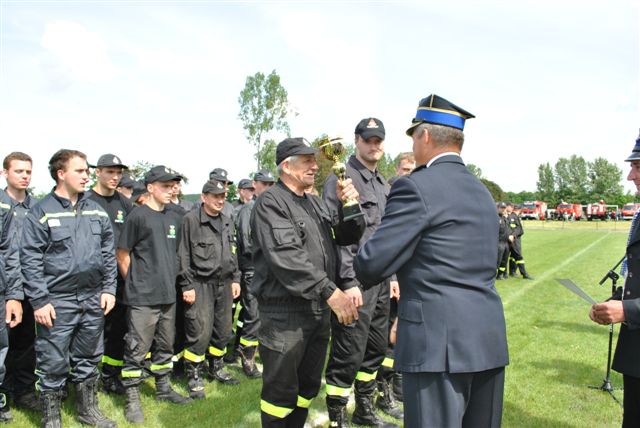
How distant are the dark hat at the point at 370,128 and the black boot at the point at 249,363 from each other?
132 inches

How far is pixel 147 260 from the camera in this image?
5.32 m

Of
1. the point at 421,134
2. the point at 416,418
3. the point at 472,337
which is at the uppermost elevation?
the point at 421,134

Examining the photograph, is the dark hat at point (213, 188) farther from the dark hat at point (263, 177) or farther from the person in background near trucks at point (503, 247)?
the person in background near trucks at point (503, 247)

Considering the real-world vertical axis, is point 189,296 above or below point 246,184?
below

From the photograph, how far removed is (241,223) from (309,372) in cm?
397

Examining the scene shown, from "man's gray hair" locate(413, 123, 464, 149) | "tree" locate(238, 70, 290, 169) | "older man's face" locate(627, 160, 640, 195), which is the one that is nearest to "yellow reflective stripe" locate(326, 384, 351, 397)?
"man's gray hair" locate(413, 123, 464, 149)

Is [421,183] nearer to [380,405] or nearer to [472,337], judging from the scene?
[472,337]

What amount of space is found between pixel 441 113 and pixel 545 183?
389 feet

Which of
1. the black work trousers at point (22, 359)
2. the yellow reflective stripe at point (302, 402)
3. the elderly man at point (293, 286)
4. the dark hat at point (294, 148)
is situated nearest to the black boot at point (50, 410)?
the black work trousers at point (22, 359)

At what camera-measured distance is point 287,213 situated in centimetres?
360

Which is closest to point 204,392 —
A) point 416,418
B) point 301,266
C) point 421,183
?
point 301,266

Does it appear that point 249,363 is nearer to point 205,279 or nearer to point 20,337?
point 205,279

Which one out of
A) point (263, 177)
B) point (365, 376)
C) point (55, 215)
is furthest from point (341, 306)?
point (263, 177)

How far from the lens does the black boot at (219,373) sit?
6.09 meters
